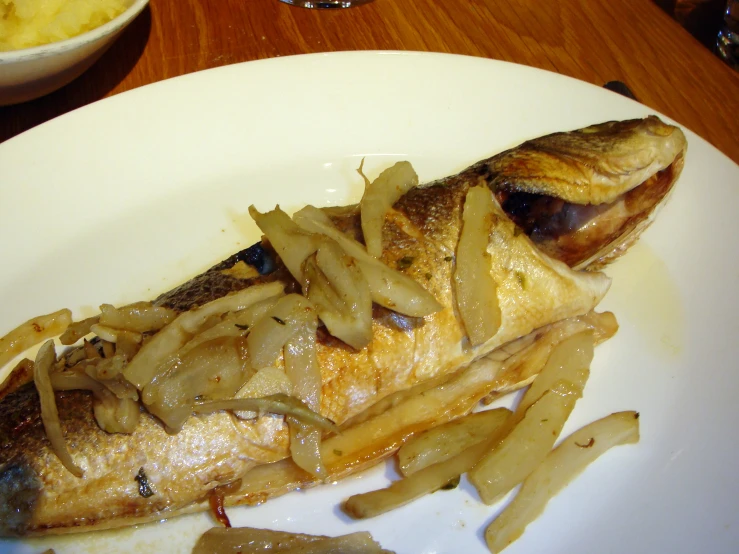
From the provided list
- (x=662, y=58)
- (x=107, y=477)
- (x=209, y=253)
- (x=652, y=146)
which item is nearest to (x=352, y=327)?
(x=107, y=477)

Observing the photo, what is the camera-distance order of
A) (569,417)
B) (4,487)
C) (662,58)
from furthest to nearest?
(662,58)
(569,417)
(4,487)

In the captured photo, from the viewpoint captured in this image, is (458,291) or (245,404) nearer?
(245,404)

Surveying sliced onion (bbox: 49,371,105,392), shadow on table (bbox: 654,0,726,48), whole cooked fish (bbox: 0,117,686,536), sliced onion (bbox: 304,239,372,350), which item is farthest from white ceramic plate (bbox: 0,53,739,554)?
shadow on table (bbox: 654,0,726,48)

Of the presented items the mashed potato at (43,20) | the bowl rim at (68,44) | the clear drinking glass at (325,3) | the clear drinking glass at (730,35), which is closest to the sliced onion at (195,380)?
the bowl rim at (68,44)

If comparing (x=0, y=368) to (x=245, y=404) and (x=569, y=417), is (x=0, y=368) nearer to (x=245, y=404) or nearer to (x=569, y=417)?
(x=245, y=404)

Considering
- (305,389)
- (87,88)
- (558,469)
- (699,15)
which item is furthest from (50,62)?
(699,15)

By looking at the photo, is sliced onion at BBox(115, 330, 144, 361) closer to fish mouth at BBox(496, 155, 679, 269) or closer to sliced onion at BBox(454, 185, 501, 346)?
sliced onion at BBox(454, 185, 501, 346)
